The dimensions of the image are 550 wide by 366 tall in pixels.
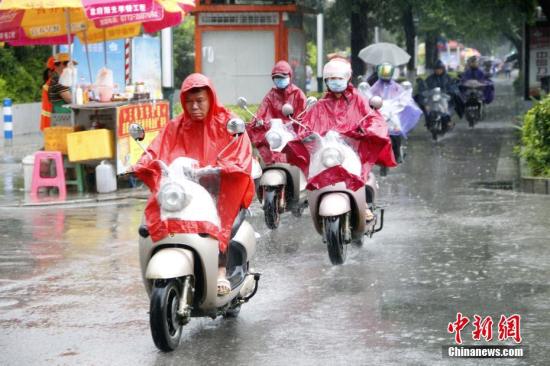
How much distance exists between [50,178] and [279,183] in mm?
4474

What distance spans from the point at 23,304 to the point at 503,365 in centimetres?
379

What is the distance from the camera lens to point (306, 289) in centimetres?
928

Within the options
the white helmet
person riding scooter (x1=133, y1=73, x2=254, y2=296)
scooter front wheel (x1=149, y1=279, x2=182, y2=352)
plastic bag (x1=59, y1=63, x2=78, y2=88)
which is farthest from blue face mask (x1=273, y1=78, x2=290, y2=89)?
scooter front wheel (x1=149, y1=279, x2=182, y2=352)

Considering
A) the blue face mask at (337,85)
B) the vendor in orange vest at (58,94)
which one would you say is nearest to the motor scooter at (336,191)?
the blue face mask at (337,85)

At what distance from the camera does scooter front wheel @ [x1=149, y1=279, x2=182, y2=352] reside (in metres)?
6.95

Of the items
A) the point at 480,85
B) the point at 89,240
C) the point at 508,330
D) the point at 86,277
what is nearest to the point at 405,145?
the point at 480,85

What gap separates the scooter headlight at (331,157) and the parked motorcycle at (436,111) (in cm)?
1429

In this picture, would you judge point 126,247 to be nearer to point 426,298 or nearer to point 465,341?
point 426,298

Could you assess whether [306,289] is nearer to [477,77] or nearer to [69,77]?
[69,77]

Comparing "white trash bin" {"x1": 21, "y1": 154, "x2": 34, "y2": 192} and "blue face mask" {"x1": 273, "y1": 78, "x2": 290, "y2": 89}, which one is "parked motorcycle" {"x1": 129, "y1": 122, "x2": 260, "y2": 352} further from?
"white trash bin" {"x1": 21, "y1": 154, "x2": 34, "y2": 192}

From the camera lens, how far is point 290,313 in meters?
8.37

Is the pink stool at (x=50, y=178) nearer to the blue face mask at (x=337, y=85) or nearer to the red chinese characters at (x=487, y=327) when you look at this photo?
the blue face mask at (x=337, y=85)

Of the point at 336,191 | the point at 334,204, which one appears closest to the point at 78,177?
the point at 336,191

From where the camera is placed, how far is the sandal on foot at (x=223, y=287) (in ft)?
24.5
